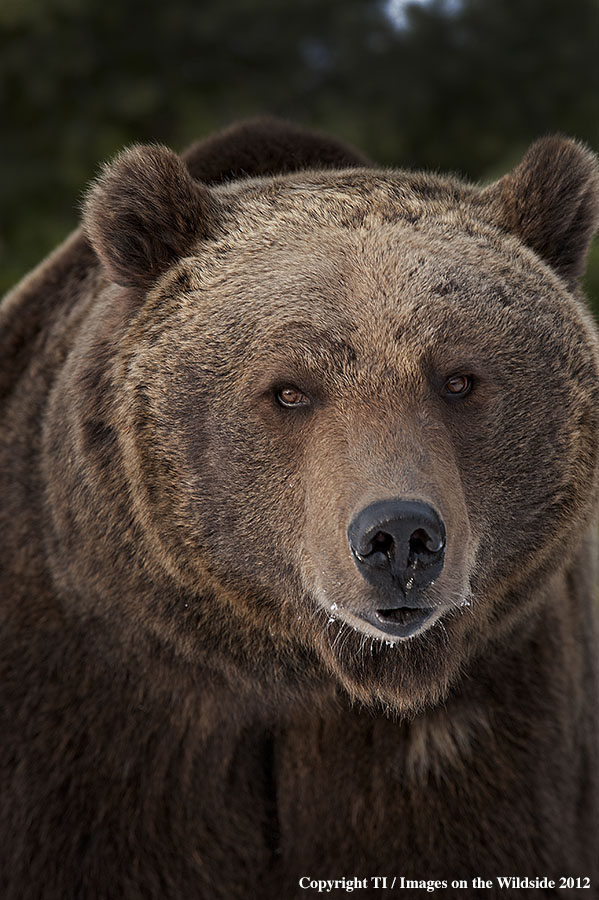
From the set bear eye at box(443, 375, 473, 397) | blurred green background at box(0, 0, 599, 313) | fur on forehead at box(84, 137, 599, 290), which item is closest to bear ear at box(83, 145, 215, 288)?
fur on forehead at box(84, 137, 599, 290)

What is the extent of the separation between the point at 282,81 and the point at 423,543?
50.2 feet

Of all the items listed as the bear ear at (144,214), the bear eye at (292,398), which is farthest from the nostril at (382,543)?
the bear ear at (144,214)

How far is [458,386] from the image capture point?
12.3 ft

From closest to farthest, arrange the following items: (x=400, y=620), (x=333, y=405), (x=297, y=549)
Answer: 1. (x=400, y=620)
2. (x=333, y=405)
3. (x=297, y=549)

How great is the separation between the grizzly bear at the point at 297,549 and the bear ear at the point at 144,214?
1 centimetres

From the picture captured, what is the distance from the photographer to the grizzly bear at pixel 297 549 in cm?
374

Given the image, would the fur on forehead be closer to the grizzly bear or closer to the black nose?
the grizzly bear

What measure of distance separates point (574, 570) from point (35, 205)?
13685 millimetres

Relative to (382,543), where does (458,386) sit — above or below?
above

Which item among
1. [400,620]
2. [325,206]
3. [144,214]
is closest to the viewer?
[400,620]

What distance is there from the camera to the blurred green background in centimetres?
1603

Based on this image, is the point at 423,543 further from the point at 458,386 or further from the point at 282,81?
the point at 282,81

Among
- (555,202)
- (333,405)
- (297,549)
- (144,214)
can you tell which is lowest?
(297,549)

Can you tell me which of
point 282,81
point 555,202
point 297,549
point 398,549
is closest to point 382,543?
point 398,549
